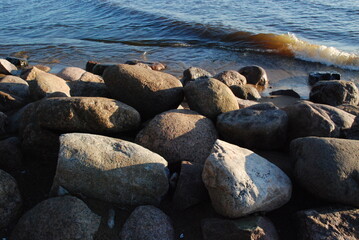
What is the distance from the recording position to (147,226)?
2467 millimetres

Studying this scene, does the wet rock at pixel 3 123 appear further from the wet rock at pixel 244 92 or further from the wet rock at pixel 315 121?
the wet rock at pixel 244 92

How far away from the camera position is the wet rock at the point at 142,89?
12.3 feet

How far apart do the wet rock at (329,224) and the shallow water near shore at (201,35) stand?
4466 mm

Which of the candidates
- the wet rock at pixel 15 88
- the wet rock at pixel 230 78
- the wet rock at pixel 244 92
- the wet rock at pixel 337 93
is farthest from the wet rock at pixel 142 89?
the wet rock at pixel 337 93

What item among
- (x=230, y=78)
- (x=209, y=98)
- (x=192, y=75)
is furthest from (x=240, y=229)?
(x=192, y=75)

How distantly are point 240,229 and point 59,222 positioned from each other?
1.30 metres

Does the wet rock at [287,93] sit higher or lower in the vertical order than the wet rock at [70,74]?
lower

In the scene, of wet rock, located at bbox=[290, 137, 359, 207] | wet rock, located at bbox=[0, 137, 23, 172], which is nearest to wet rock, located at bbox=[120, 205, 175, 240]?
wet rock, located at bbox=[290, 137, 359, 207]

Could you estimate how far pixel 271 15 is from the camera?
14609mm

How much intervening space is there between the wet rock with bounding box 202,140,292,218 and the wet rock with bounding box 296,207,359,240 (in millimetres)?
242

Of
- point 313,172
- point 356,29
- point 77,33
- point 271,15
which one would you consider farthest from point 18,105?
point 271,15

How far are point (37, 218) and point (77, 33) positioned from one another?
12.2 m

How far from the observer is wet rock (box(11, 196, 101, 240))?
2.40m

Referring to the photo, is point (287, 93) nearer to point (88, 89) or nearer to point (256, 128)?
point (256, 128)
